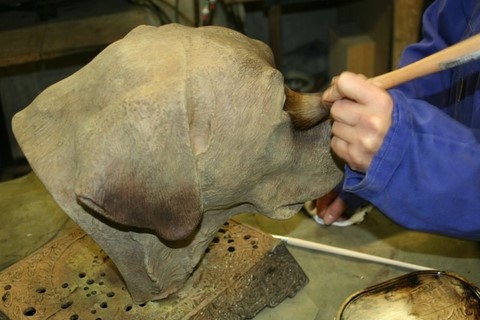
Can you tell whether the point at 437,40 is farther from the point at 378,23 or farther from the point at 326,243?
the point at 378,23

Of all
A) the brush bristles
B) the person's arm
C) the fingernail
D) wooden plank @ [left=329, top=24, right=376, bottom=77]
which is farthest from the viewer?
wooden plank @ [left=329, top=24, right=376, bottom=77]

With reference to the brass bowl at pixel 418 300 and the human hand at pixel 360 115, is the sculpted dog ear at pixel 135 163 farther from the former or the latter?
the brass bowl at pixel 418 300

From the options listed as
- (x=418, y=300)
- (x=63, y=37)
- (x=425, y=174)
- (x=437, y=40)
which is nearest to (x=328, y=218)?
(x=418, y=300)

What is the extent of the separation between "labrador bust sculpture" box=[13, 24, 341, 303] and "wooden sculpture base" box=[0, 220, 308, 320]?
0.14 m

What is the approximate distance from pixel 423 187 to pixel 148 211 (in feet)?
1.37

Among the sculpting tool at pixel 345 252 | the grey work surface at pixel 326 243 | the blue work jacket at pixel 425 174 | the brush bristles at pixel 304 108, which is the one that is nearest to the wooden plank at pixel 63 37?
the grey work surface at pixel 326 243

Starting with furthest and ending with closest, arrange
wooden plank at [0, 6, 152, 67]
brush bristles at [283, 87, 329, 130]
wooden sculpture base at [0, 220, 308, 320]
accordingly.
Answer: wooden plank at [0, 6, 152, 67]
wooden sculpture base at [0, 220, 308, 320]
brush bristles at [283, 87, 329, 130]

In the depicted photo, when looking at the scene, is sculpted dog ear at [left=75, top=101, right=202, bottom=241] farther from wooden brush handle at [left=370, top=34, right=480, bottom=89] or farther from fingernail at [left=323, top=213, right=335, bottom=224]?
fingernail at [left=323, top=213, right=335, bottom=224]

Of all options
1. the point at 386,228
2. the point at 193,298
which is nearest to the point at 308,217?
the point at 386,228

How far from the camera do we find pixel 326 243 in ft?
4.95

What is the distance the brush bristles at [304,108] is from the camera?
1002 mm

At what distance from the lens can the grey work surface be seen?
53.0 inches

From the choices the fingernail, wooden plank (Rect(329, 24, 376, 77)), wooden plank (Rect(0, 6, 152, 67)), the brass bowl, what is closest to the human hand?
the brass bowl

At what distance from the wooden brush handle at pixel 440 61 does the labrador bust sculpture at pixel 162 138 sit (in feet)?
0.54
